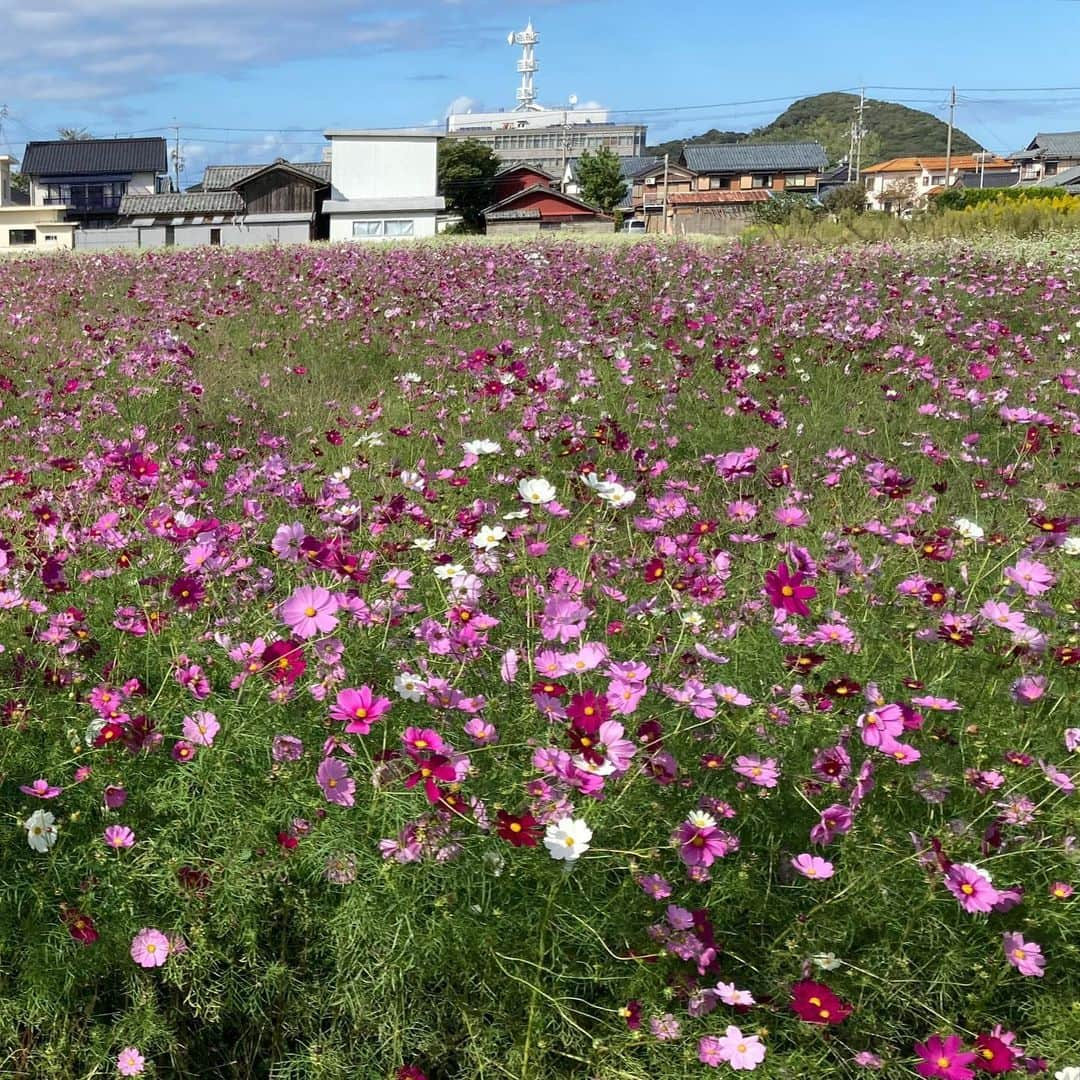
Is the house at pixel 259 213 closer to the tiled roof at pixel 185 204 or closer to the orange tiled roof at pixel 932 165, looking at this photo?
the tiled roof at pixel 185 204

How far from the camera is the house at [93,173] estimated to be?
60375 mm

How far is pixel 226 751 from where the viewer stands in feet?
5.46

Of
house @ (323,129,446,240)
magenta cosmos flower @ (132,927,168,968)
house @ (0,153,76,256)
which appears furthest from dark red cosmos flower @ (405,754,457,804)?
house @ (0,153,76,256)

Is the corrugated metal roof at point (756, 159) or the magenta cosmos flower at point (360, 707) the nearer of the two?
the magenta cosmos flower at point (360, 707)

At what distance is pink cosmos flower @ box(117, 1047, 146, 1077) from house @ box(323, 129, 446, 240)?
4577 cm

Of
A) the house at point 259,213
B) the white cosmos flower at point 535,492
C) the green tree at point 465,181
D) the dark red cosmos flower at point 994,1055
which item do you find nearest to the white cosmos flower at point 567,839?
the dark red cosmos flower at point 994,1055

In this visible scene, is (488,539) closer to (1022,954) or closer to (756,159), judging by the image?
(1022,954)

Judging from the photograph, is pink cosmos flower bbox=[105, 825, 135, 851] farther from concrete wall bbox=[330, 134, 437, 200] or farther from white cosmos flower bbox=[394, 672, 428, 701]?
concrete wall bbox=[330, 134, 437, 200]

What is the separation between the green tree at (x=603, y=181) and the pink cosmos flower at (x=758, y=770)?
6151cm

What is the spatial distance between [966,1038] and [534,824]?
0.79 meters

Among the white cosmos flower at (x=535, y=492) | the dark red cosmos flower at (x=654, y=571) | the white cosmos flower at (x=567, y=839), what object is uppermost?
the white cosmos flower at (x=535, y=492)

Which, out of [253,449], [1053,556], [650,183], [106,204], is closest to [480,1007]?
[1053,556]

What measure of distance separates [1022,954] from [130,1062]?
132 cm

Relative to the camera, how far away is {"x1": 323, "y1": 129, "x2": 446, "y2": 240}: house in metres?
45.2
